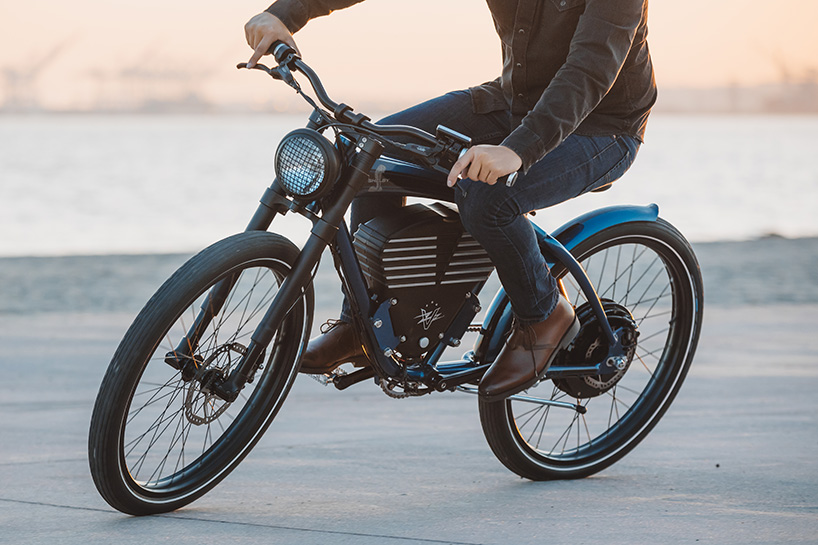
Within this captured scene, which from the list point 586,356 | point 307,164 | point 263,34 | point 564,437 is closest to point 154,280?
point 564,437

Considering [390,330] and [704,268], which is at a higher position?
[390,330]

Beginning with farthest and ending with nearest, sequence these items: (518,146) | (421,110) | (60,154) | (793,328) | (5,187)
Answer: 1. (60,154)
2. (5,187)
3. (793,328)
4. (421,110)
5. (518,146)

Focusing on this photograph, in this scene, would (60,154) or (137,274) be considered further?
(60,154)

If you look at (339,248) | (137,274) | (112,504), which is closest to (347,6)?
(339,248)

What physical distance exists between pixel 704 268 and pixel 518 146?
340 inches

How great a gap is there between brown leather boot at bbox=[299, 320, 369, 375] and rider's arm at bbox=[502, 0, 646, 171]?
0.81 metres

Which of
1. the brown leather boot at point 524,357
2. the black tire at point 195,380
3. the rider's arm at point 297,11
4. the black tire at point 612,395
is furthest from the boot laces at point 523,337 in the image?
the rider's arm at point 297,11

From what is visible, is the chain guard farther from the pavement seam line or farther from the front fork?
the front fork

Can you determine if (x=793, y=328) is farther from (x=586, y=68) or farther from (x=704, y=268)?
(x=586, y=68)

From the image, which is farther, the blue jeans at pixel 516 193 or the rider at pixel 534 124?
the blue jeans at pixel 516 193

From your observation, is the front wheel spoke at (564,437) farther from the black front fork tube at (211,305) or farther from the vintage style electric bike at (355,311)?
the black front fork tube at (211,305)

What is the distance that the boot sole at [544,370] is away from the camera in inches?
132

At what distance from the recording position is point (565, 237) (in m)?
3.67

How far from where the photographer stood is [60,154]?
56344mm
